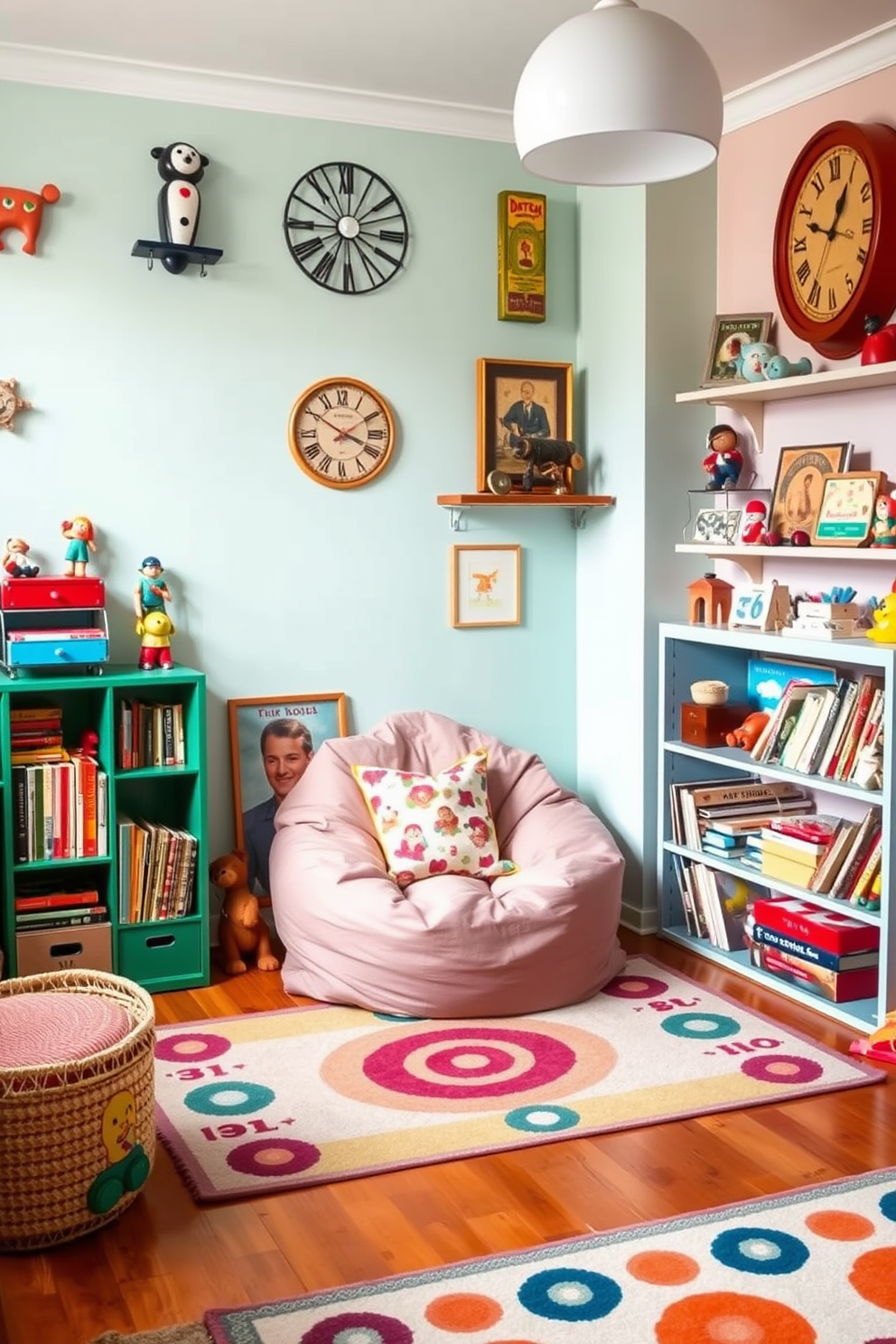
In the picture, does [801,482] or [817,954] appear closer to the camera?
[817,954]

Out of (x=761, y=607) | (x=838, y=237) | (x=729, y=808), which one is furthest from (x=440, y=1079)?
(x=838, y=237)

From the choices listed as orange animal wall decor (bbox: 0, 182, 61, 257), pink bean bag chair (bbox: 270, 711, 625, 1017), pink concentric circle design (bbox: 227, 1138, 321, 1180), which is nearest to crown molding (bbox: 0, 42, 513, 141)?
orange animal wall decor (bbox: 0, 182, 61, 257)

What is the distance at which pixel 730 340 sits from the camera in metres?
4.01

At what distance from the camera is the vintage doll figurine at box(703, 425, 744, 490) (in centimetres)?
403

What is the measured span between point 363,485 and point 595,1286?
2617mm

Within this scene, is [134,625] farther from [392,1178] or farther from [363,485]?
[392,1178]

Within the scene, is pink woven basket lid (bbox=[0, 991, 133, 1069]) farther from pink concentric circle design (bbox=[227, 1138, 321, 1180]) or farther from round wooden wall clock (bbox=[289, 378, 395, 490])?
round wooden wall clock (bbox=[289, 378, 395, 490])

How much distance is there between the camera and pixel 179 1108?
2941 millimetres

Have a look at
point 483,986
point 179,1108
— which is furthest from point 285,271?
point 179,1108

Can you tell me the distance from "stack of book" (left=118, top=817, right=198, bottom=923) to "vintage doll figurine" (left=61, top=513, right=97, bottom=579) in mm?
734

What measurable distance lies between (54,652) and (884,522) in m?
2.23

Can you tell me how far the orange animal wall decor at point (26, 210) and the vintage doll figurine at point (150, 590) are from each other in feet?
3.04

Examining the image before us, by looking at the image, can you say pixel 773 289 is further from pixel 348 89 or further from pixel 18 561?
pixel 18 561

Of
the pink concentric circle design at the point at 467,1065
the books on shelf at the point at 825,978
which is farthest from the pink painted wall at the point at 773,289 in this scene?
the pink concentric circle design at the point at 467,1065
